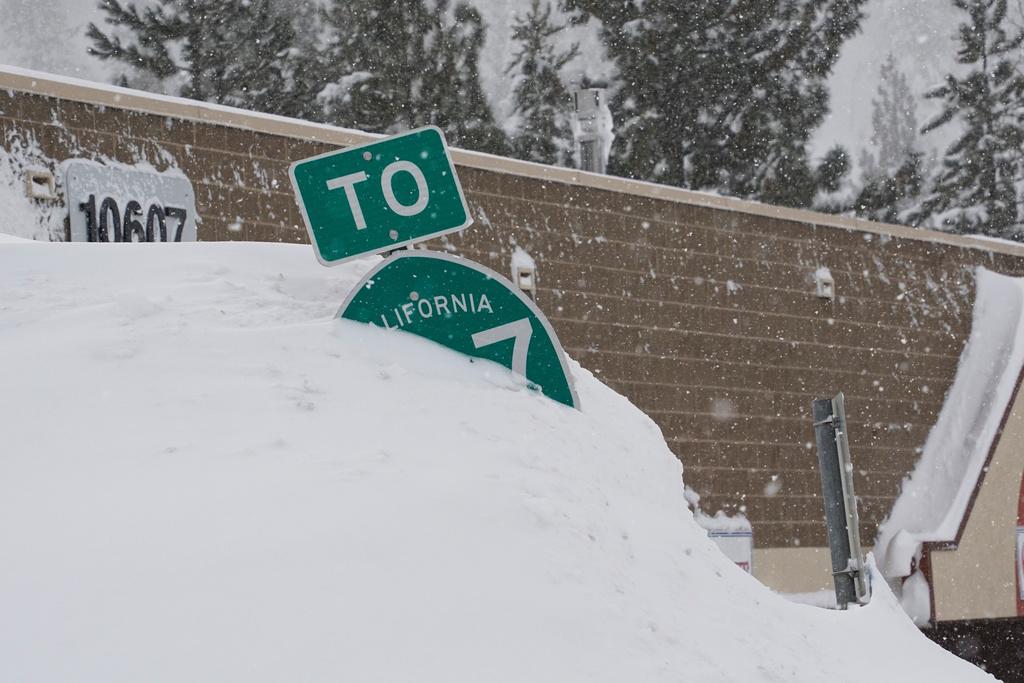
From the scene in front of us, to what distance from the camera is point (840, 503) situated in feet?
29.5

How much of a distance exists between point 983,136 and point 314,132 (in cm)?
3023

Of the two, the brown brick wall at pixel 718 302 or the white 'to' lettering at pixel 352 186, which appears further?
the brown brick wall at pixel 718 302

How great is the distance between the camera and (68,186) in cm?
1025

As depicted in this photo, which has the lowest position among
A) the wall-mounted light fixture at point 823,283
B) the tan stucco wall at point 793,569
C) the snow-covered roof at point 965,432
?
the tan stucco wall at point 793,569

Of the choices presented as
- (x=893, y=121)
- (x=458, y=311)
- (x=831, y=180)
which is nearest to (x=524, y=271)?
(x=458, y=311)

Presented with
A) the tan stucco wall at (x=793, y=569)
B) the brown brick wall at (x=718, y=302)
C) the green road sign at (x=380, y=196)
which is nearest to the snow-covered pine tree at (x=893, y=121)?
the brown brick wall at (x=718, y=302)

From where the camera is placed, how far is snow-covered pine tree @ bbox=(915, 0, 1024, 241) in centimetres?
3772

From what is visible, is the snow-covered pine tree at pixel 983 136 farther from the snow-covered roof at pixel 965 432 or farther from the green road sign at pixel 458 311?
the green road sign at pixel 458 311

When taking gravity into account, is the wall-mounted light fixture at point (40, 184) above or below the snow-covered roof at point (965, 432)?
above

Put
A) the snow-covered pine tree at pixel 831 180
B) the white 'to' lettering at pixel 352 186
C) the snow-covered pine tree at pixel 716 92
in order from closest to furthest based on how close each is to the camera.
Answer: the white 'to' lettering at pixel 352 186 < the snow-covered pine tree at pixel 716 92 < the snow-covered pine tree at pixel 831 180

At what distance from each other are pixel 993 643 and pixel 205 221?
1123 cm

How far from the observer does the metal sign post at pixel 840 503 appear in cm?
871

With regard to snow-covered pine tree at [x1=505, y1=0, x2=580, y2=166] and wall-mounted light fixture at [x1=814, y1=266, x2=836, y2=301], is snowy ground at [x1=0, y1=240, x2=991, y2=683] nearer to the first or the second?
wall-mounted light fixture at [x1=814, y1=266, x2=836, y2=301]

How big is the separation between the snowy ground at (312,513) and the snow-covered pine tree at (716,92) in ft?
83.7
